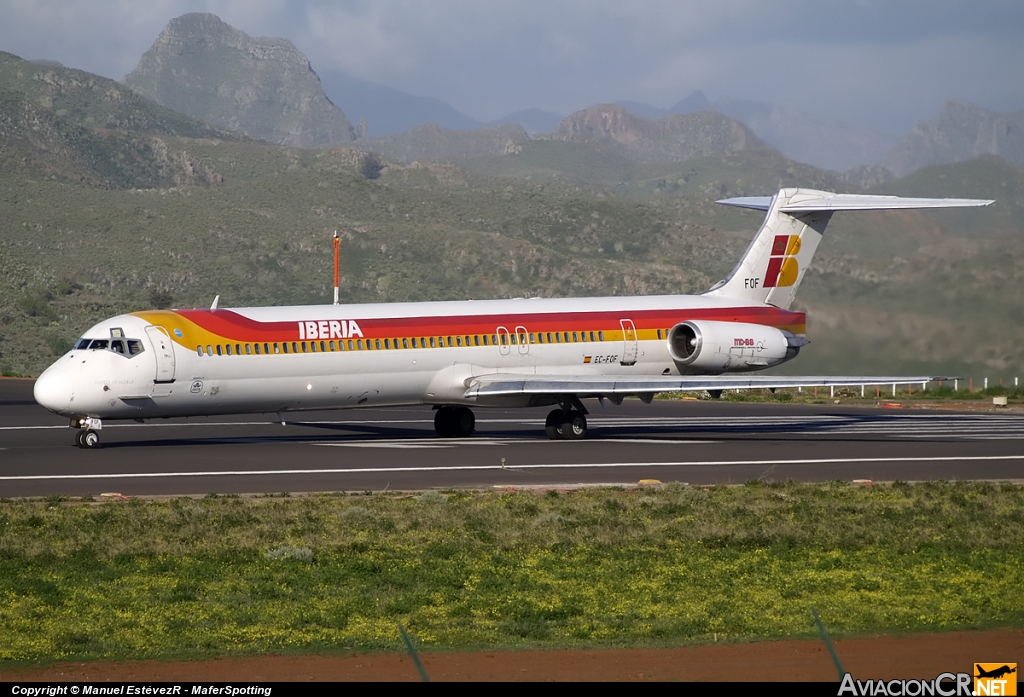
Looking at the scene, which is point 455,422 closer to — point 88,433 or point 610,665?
point 88,433

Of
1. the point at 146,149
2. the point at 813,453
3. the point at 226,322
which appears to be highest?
the point at 146,149

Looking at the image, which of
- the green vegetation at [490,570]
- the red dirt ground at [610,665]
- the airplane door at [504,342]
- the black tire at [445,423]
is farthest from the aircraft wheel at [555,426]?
the red dirt ground at [610,665]

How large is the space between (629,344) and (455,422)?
4805 mm

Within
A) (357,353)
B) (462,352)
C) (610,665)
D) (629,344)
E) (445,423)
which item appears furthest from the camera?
A: (629,344)

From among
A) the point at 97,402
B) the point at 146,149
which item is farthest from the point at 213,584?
the point at 146,149

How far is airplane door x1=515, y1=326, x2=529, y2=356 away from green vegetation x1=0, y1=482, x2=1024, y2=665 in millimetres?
11734

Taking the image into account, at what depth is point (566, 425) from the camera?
33250 mm

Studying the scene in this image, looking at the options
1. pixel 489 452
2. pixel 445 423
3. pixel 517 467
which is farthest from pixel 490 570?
pixel 445 423

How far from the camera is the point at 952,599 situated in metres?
14.7

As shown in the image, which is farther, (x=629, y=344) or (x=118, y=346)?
(x=629, y=344)

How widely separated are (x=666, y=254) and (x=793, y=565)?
120 m

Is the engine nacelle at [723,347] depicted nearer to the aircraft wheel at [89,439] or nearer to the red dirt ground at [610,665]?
the aircraft wheel at [89,439]

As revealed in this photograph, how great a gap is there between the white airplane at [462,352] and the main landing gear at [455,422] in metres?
0.02

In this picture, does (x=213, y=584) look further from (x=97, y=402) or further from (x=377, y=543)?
(x=97, y=402)
